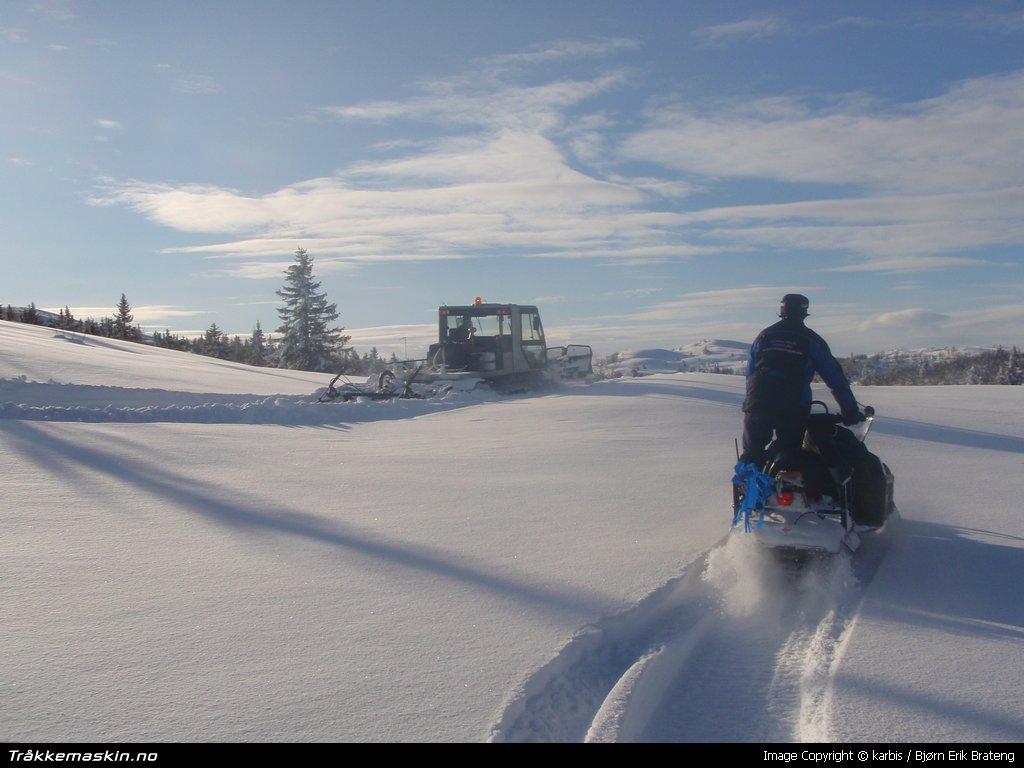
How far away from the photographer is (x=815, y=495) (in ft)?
16.9

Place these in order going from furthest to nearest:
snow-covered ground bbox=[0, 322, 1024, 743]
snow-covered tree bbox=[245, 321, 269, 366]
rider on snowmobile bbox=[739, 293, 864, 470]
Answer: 1. snow-covered tree bbox=[245, 321, 269, 366]
2. rider on snowmobile bbox=[739, 293, 864, 470]
3. snow-covered ground bbox=[0, 322, 1024, 743]

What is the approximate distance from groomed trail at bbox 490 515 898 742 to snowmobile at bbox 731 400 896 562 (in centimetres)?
19

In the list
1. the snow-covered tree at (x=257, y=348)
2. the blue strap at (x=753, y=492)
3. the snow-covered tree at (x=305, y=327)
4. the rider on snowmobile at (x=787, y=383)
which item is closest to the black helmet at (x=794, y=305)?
the rider on snowmobile at (x=787, y=383)

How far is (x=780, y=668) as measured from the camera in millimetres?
3795

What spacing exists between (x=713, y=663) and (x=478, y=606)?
127 cm

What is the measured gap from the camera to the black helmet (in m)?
5.49

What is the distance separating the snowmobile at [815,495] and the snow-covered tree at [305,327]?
4273 centimetres

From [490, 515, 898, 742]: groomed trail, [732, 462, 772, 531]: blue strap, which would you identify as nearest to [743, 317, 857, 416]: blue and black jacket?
[732, 462, 772, 531]: blue strap

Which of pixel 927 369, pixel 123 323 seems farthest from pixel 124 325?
pixel 927 369

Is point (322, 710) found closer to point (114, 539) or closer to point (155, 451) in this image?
point (114, 539)

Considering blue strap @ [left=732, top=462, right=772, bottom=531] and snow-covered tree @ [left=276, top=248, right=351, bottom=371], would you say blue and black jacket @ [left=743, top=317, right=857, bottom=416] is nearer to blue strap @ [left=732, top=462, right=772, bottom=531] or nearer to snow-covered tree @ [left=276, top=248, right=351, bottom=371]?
blue strap @ [left=732, top=462, right=772, bottom=531]

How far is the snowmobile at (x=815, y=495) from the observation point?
500 cm

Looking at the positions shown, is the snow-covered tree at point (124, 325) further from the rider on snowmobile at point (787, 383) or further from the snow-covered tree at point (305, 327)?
the rider on snowmobile at point (787, 383)

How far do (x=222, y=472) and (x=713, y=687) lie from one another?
20.3 ft
